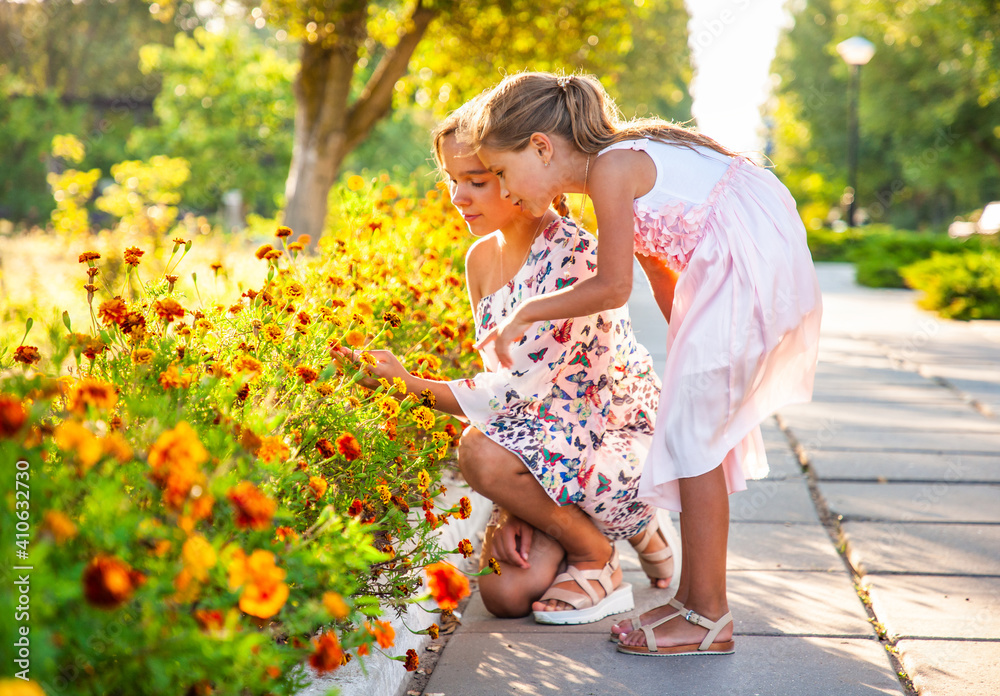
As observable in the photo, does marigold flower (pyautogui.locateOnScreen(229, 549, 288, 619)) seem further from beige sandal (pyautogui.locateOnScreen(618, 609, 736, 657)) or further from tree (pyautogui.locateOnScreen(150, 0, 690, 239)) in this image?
tree (pyautogui.locateOnScreen(150, 0, 690, 239))

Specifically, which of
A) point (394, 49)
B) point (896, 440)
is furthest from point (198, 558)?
point (394, 49)

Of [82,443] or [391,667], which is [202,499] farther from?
[391,667]

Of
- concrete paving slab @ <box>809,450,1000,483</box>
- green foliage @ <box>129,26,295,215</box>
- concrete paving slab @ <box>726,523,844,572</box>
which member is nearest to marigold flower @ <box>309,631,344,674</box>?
concrete paving slab @ <box>726,523,844,572</box>

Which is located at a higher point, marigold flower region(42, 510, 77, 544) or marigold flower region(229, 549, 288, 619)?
marigold flower region(42, 510, 77, 544)

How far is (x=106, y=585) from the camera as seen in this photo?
34.2 inches

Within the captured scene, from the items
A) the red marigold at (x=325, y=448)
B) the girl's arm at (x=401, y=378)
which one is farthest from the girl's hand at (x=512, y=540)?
the red marigold at (x=325, y=448)

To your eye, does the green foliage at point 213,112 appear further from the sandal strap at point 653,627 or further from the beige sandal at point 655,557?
the sandal strap at point 653,627

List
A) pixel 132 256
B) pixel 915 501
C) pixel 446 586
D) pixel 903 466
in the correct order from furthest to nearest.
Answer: pixel 903 466 < pixel 915 501 < pixel 132 256 < pixel 446 586

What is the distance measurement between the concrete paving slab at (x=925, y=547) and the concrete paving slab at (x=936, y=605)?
8 cm

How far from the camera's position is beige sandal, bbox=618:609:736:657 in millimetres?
2088

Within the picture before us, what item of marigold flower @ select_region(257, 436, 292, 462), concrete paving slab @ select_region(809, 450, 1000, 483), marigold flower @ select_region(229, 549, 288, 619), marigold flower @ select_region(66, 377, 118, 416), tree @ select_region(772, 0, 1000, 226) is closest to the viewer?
marigold flower @ select_region(229, 549, 288, 619)

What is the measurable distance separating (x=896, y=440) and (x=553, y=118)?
2.91 metres

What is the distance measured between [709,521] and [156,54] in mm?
21674

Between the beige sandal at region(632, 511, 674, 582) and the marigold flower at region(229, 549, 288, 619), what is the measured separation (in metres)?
1.76
